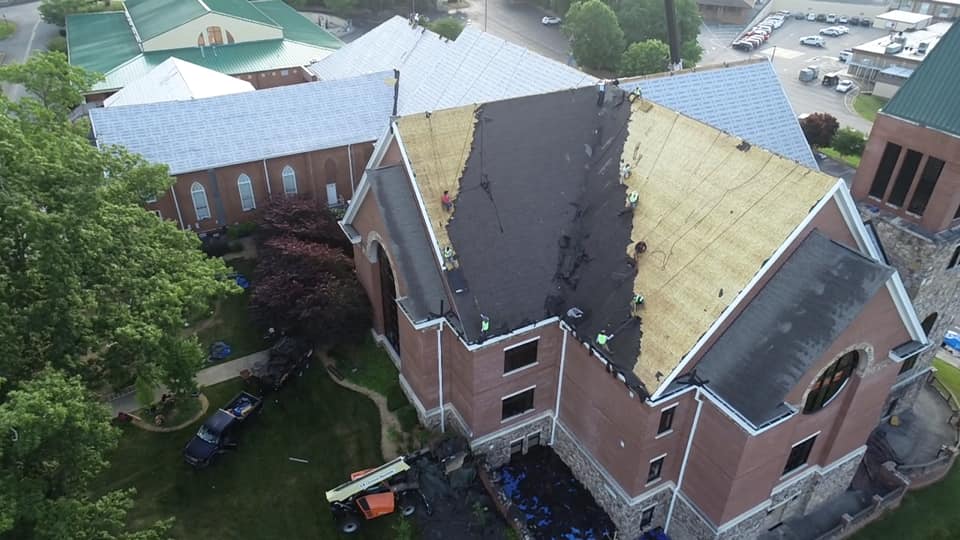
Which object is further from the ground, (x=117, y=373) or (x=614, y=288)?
(x=614, y=288)

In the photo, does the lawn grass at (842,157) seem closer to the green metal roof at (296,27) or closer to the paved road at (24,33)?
the green metal roof at (296,27)

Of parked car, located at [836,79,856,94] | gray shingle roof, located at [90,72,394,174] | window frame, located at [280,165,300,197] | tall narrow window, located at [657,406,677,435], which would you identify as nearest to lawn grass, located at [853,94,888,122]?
parked car, located at [836,79,856,94]

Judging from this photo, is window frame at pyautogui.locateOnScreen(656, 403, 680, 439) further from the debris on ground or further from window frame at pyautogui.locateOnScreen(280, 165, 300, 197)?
window frame at pyautogui.locateOnScreen(280, 165, 300, 197)

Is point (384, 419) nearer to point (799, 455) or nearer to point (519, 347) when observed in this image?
point (519, 347)

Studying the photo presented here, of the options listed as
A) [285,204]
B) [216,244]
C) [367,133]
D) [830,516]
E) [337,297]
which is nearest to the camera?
[830,516]

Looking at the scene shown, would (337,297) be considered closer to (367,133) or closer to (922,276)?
(367,133)

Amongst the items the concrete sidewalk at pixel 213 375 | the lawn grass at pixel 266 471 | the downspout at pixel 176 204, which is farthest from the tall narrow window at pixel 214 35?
the lawn grass at pixel 266 471

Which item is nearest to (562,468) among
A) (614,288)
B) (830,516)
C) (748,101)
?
(614,288)
